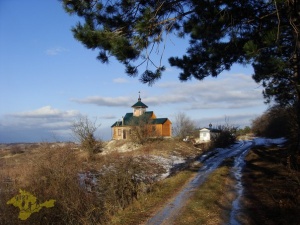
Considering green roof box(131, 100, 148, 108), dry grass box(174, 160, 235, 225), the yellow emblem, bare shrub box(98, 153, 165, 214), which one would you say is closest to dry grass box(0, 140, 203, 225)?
bare shrub box(98, 153, 165, 214)

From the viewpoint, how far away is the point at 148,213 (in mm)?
10641

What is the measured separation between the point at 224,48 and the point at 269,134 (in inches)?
2049

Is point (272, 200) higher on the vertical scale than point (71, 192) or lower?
lower

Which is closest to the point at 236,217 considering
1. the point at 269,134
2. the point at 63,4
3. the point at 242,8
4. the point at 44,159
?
the point at 242,8

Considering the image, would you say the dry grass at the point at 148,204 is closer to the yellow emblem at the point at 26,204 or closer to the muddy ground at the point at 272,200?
the yellow emblem at the point at 26,204

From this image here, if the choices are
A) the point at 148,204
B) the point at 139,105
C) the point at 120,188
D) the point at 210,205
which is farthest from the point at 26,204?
the point at 139,105

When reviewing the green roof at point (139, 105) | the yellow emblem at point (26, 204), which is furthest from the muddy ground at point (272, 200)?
the green roof at point (139, 105)

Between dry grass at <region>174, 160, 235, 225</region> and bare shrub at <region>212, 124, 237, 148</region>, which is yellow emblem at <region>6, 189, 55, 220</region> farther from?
bare shrub at <region>212, 124, 237, 148</region>

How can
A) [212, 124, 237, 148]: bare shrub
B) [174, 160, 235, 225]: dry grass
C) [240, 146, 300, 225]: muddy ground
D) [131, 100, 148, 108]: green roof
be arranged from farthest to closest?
[131, 100, 148, 108]: green roof → [212, 124, 237, 148]: bare shrub → [174, 160, 235, 225]: dry grass → [240, 146, 300, 225]: muddy ground

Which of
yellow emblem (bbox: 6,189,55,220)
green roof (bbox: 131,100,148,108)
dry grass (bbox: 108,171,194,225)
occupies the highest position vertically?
green roof (bbox: 131,100,148,108)

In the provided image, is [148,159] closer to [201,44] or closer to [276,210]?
[201,44]

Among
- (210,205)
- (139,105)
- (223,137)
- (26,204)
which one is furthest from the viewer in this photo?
(139,105)

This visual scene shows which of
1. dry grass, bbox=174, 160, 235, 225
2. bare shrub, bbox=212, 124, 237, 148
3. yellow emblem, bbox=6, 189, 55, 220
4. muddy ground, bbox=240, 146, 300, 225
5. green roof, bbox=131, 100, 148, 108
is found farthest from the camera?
green roof, bbox=131, 100, 148, 108

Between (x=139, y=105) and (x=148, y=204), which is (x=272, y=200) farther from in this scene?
(x=139, y=105)
